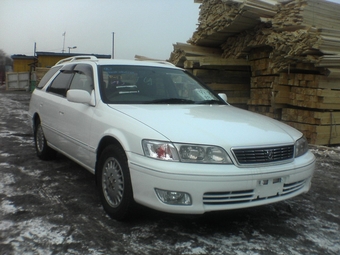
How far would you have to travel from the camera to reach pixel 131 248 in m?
3.14

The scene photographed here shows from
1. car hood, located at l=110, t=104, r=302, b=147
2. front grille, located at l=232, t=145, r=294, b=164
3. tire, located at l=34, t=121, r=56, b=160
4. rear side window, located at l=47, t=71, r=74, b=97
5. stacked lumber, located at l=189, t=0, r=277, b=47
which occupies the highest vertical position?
stacked lumber, located at l=189, t=0, r=277, b=47

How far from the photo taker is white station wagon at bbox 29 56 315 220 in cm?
316

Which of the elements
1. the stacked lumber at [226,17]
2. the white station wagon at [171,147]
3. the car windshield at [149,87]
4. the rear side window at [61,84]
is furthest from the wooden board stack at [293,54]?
the rear side window at [61,84]

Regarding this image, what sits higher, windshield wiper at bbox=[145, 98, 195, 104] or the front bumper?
windshield wiper at bbox=[145, 98, 195, 104]

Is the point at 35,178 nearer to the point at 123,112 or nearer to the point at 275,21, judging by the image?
the point at 123,112

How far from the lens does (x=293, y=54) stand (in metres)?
7.59

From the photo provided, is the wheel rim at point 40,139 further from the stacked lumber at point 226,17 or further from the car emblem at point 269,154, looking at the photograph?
the stacked lumber at point 226,17

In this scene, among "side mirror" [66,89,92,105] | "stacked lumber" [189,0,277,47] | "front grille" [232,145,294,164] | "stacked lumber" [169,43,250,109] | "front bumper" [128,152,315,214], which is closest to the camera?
"front bumper" [128,152,315,214]

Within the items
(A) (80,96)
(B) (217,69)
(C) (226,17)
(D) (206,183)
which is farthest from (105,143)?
(B) (217,69)

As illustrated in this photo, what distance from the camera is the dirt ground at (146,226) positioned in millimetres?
3174

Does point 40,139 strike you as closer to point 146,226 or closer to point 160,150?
point 146,226

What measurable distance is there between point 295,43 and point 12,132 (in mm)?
6371

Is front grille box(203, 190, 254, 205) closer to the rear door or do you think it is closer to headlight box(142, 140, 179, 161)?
headlight box(142, 140, 179, 161)

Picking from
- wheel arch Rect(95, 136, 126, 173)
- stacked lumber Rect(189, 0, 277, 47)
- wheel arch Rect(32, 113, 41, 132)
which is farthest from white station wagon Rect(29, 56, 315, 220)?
stacked lumber Rect(189, 0, 277, 47)
